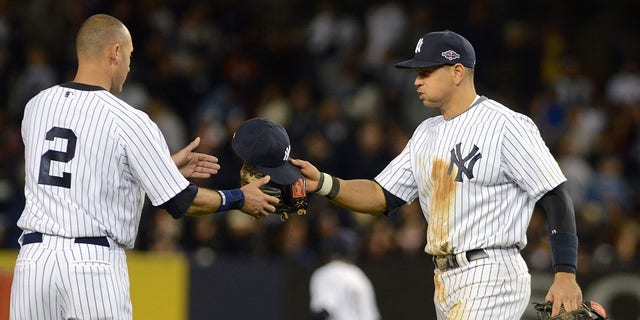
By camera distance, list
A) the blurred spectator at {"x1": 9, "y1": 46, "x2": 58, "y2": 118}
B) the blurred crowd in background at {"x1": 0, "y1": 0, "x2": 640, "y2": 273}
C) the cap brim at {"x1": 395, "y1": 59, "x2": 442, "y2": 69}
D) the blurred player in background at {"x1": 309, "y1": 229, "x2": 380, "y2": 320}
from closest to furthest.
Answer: the cap brim at {"x1": 395, "y1": 59, "x2": 442, "y2": 69}
the blurred player in background at {"x1": 309, "y1": 229, "x2": 380, "y2": 320}
the blurred crowd in background at {"x1": 0, "y1": 0, "x2": 640, "y2": 273}
the blurred spectator at {"x1": 9, "y1": 46, "x2": 58, "y2": 118}

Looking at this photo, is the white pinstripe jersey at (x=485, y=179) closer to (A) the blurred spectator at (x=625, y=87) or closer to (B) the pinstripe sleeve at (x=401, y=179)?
(B) the pinstripe sleeve at (x=401, y=179)

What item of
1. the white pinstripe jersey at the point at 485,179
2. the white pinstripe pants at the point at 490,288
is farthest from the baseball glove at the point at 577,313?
the white pinstripe jersey at the point at 485,179

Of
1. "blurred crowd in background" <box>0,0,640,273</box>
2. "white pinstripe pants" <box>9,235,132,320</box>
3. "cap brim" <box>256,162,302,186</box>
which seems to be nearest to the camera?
"white pinstripe pants" <box>9,235,132,320</box>

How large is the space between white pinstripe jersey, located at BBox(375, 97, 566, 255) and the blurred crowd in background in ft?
17.2

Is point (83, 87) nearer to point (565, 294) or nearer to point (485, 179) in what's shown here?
point (485, 179)

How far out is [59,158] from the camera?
5629 millimetres

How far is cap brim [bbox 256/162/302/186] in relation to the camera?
6289 mm

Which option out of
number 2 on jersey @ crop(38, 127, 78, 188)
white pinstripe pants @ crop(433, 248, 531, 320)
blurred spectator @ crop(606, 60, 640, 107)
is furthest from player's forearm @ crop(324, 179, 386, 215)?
blurred spectator @ crop(606, 60, 640, 107)

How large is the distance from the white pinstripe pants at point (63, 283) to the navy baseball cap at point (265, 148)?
1024 mm

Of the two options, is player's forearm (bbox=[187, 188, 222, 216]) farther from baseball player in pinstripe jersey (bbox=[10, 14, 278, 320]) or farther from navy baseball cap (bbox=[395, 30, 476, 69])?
navy baseball cap (bbox=[395, 30, 476, 69])

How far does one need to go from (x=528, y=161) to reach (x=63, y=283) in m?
2.33

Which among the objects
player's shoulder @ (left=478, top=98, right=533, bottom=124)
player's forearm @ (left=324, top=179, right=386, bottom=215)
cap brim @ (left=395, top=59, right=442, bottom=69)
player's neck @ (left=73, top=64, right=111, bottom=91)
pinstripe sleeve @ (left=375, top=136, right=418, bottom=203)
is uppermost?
cap brim @ (left=395, top=59, right=442, bottom=69)

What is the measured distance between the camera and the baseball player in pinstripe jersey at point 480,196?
232 inches

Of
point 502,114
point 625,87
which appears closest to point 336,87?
point 625,87
